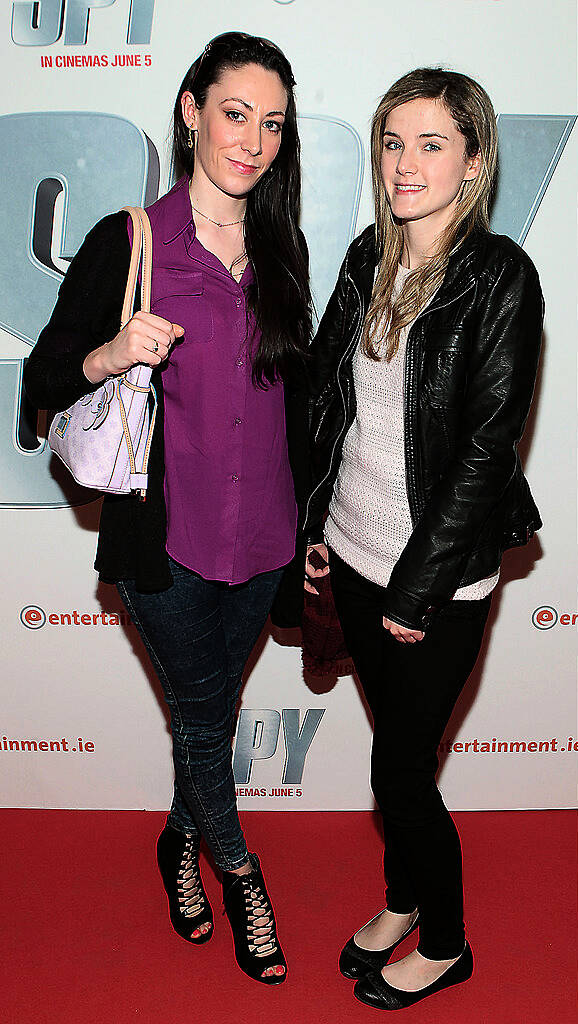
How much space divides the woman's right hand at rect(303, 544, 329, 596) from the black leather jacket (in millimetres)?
369

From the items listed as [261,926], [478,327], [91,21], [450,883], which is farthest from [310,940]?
[91,21]

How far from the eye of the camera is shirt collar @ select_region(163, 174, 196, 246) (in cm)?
176

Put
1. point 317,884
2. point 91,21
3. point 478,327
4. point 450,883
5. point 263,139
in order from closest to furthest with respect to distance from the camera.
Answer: point 478,327 < point 263,139 < point 450,883 < point 91,21 < point 317,884

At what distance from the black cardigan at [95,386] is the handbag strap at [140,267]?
0.02 meters

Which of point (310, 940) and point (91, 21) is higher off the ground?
point (91, 21)

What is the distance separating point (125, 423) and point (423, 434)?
0.55m

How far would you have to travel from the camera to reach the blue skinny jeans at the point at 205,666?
6.23 ft

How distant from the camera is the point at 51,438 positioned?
1827mm

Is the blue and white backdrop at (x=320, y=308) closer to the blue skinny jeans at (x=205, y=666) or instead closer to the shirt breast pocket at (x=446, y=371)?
the blue skinny jeans at (x=205, y=666)

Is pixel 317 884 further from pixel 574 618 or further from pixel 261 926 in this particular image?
pixel 574 618

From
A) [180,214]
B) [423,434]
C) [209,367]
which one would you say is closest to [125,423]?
[209,367]

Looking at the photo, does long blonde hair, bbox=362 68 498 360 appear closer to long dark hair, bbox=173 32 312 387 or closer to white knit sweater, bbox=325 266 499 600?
white knit sweater, bbox=325 266 499 600

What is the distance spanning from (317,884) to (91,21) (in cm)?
229

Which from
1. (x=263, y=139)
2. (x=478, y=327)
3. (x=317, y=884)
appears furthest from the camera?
(x=317, y=884)
